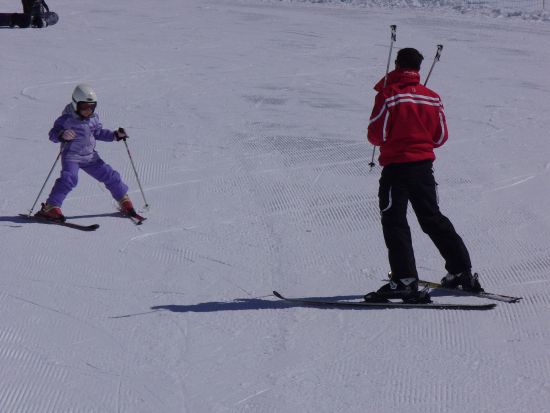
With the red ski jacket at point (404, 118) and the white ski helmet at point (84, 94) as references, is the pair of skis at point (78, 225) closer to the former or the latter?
the white ski helmet at point (84, 94)

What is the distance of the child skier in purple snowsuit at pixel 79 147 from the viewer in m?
6.80

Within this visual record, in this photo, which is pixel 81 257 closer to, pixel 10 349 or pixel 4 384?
pixel 10 349

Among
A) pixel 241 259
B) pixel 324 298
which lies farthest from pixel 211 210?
pixel 324 298

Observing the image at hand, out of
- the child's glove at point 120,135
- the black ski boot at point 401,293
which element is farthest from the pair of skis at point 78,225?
the black ski boot at point 401,293

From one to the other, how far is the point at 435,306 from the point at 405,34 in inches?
528

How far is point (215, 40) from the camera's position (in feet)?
55.6

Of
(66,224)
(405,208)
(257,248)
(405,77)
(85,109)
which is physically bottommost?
(66,224)

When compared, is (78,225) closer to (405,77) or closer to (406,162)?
(406,162)

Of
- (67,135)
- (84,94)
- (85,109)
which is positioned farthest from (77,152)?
(84,94)

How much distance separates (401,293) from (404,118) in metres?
1.06

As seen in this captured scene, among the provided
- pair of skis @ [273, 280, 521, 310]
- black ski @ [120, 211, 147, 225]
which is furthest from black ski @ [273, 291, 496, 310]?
black ski @ [120, 211, 147, 225]

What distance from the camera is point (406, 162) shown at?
17.0 feet

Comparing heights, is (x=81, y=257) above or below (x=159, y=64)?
above

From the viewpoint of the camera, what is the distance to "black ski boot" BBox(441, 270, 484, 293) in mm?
Result: 5508
